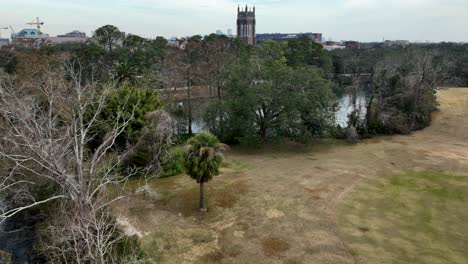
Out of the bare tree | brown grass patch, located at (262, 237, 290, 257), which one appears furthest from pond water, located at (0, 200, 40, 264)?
brown grass patch, located at (262, 237, 290, 257)

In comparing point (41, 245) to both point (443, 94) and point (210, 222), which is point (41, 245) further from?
point (443, 94)

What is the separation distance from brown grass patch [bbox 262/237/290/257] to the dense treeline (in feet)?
12.8

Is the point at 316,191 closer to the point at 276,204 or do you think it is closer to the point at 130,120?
the point at 276,204

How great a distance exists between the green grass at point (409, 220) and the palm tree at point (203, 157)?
19.2 feet

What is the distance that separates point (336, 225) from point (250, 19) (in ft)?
325

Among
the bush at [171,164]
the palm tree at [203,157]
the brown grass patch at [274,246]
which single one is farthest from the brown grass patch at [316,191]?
the bush at [171,164]

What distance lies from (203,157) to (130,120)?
6.37m

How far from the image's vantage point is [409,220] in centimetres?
1431

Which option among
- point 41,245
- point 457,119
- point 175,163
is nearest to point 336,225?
point 175,163

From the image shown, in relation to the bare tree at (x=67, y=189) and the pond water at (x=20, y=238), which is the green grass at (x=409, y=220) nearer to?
the bare tree at (x=67, y=189)

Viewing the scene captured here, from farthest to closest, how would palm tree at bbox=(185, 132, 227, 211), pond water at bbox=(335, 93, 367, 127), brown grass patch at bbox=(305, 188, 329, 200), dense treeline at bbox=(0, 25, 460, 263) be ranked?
pond water at bbox=(335, 93, 367, 127) < brown grass patch at bbox=(305, 188, 329, 200) < palm tree at bbox=(185, 132, 227, 211) < dense treeline at bbox=(0, 25, 460, 263)

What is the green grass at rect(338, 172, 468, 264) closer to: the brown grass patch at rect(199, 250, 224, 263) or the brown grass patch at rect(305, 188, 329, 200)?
the brown grass patch at rect(305, 188, 329, 200)

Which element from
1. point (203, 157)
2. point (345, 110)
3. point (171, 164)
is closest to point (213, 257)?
point (203, 157)

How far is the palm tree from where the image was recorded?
48.3 feet
